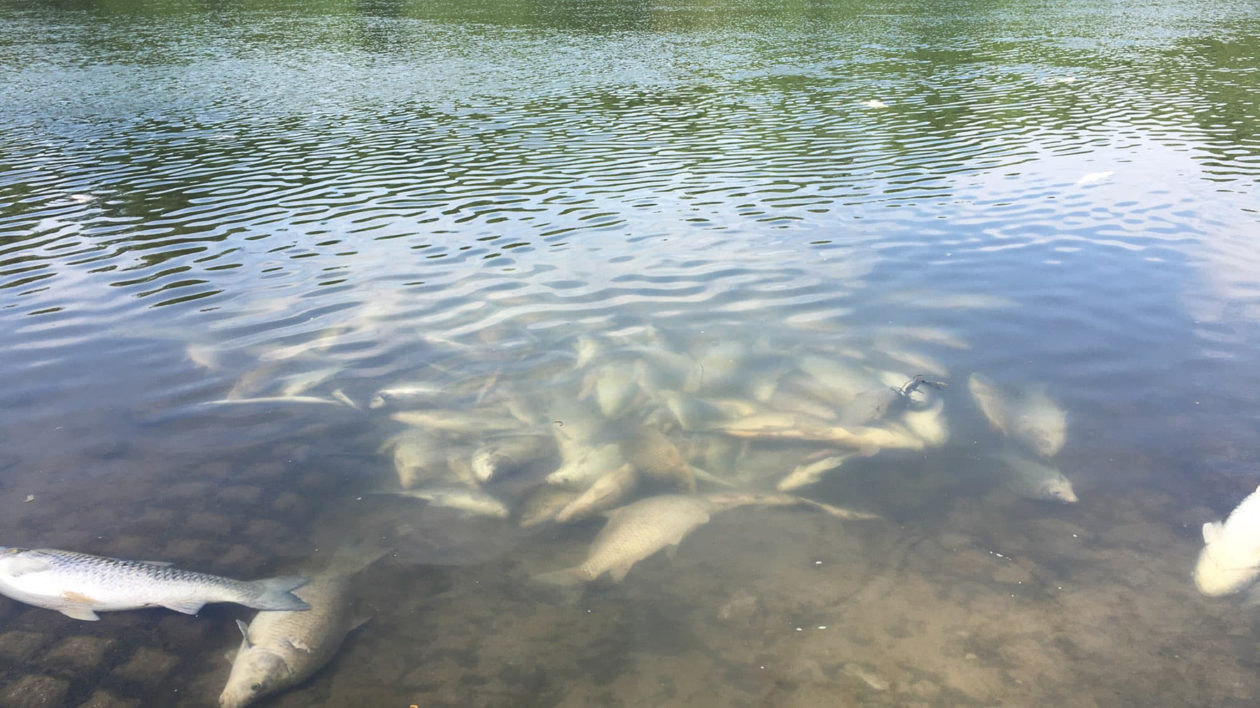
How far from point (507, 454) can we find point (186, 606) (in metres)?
2.69

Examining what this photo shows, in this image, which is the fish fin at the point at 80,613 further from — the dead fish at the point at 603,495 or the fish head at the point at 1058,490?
the fish head at the point at 1058,490

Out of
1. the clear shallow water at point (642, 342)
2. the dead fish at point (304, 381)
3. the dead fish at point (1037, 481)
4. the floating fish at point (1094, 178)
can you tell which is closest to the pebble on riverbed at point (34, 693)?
the clear shallow water at point (642, 342)

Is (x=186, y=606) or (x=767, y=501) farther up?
(x=186, y=606)

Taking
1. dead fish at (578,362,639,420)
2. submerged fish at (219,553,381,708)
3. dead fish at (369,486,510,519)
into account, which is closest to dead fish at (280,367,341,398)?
dead fish at (369,486,510,519)

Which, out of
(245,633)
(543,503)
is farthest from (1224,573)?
(245,633)

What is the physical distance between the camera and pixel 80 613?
5.61 metres

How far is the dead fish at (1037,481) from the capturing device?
6727mm

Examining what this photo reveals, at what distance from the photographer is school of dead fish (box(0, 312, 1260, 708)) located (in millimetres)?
5668

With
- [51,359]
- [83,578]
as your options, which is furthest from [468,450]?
[51,359]

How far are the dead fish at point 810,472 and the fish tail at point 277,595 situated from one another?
362cm

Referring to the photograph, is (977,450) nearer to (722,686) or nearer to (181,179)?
(722,686)

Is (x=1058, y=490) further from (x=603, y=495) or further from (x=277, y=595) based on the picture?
(x=277, y=595)

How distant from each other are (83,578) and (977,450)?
671 cm

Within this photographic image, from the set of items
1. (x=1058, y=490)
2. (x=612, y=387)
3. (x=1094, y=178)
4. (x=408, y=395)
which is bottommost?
(x=1058, y=490)
